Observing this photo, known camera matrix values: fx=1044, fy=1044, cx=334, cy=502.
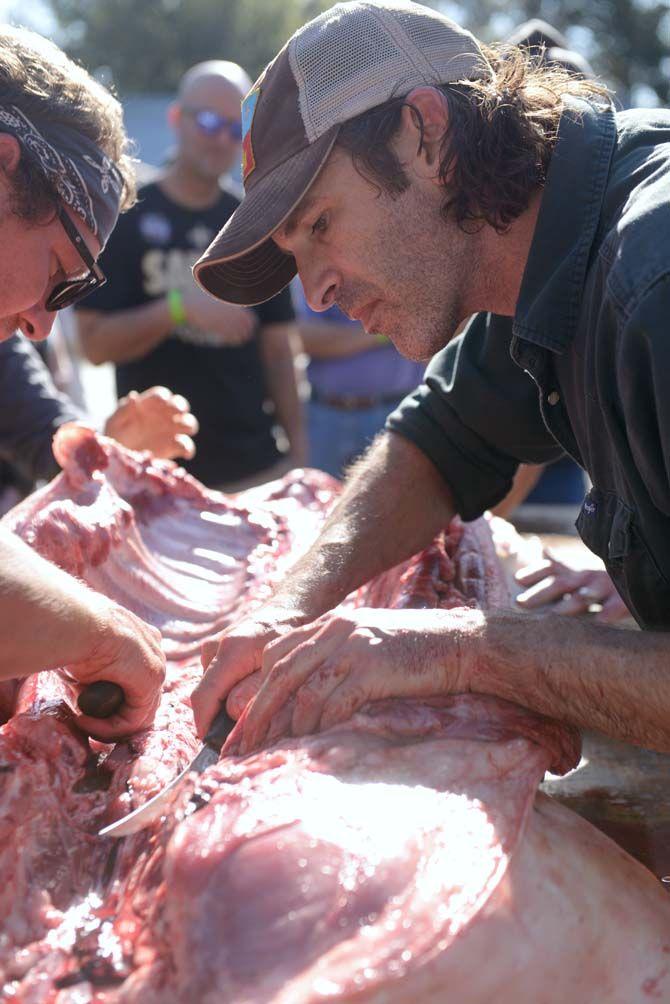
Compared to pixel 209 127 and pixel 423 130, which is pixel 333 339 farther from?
pixel 423 130

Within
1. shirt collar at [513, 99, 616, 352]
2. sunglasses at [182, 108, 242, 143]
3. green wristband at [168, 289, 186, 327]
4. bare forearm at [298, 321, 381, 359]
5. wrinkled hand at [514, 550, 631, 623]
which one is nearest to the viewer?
shirt collar at [513, 99, 616, 352]

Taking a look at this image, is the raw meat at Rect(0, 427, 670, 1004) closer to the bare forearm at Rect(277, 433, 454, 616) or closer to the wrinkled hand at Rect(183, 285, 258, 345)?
the bare forearm at Rect(277, 433, 454, 616)

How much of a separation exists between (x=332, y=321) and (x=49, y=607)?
398cm

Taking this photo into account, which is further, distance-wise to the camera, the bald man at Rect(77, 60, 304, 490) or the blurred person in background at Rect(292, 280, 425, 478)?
the blurred person in background at Rect(292, 280, 425, 478)

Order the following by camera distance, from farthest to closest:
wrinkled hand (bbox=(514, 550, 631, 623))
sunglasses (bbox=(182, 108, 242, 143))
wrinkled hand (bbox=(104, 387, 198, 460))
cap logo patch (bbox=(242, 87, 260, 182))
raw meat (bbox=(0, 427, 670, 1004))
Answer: sunglasses (bbox=(182, 108, 242, 143)) < wrinkled hand (bbox=(104, 387, 198, 460)) < wrinkled hand (bbox=(514, 550, 631, 623)) < cap logo patch (bbox=(242, 87, 260, 182)) < raw meat (bbox=(0, 427, 670, 1004))

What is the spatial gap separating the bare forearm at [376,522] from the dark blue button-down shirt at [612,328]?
56 centimetres

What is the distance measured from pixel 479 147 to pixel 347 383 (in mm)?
3389

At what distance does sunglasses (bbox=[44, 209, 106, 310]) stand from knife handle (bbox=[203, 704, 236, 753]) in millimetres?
1060

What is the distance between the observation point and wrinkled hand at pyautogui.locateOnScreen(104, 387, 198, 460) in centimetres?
372

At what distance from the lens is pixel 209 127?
5.15 meters

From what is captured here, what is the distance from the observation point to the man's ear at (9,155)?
7.07 feet

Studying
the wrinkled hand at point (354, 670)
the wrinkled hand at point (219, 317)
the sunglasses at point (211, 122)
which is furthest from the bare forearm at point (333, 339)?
the wrinkled hand at point (354, 670)

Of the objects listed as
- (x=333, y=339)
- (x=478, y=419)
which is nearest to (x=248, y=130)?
(x=478, y=419)

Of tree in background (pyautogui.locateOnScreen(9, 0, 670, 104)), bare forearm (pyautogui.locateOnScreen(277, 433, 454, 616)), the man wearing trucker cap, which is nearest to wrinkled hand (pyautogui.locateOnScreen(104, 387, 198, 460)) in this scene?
bare forearm (pyautogui.locateOnScreen(277, 433, 454, 616))
